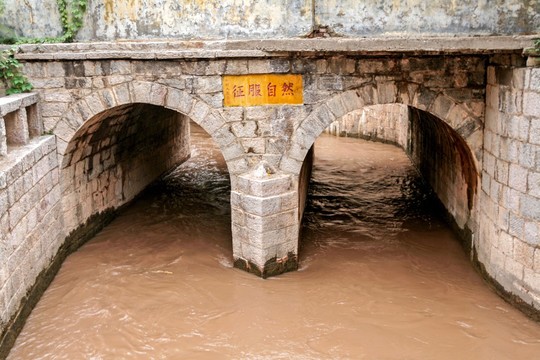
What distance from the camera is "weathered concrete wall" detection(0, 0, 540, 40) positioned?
6207 mm

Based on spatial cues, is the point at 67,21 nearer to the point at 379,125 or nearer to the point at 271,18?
the point at 271,18

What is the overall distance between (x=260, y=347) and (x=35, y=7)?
17.7 feet

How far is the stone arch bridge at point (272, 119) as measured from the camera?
236 inches

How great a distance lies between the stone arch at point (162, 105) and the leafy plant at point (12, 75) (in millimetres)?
650

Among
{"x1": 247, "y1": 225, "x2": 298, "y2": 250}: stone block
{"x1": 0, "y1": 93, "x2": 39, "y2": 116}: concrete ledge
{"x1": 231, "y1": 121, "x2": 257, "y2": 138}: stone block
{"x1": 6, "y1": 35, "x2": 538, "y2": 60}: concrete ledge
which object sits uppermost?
{"x1": 6, "y1": 35, "x2": 538, "y2": 60}: concrete ledge

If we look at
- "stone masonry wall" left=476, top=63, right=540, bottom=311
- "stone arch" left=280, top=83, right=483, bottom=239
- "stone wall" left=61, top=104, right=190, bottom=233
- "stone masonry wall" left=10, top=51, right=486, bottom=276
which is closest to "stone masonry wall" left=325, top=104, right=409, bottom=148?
"stone wall" left=61, top=104, right=190, bottom=233

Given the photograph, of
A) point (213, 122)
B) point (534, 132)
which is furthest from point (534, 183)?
point (213, 122)

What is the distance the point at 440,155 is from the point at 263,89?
4547mm

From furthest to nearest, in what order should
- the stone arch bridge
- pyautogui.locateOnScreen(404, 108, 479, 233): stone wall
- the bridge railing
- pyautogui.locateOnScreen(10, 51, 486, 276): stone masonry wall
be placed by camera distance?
pyautogui.locateOnScreen(404, 108, 479, 233): stone wall → pyautogui.locateOnScreen(10, 51, 486, 276): stone masonry wall → the bridge railing → the stone arch bridge

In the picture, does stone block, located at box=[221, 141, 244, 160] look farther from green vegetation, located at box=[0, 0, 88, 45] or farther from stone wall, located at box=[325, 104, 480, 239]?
stone wall, located at box=[325, 104, 480, 239]

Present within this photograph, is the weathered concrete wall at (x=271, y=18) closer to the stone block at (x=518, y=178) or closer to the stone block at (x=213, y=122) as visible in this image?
the stone block at (x=213, y=122)

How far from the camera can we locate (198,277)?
719 cm

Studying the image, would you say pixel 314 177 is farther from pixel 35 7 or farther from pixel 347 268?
pixel 35 7

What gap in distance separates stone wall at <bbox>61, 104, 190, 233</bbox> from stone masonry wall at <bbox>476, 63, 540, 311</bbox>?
529cm
